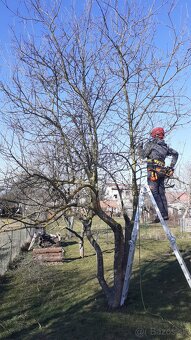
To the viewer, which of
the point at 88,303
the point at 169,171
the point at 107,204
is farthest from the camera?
the point at 88,303

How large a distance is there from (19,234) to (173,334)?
14562 millimetres

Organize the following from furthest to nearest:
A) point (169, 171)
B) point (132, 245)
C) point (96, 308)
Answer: point (96, 308) → point (132, 245) → point (169, 171)

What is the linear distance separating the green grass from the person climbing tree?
4.70 ft

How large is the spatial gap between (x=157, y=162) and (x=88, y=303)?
157 inches

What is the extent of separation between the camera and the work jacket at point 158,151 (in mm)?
6148

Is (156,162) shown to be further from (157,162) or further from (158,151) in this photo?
(158,151)

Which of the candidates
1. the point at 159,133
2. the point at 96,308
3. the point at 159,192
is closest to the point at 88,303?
the point at 96,308

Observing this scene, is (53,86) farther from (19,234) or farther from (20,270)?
(19,234)

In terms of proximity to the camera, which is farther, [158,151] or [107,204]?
[107,204]

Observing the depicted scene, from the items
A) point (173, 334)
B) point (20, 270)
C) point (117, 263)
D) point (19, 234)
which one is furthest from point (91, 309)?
point (19, 234)

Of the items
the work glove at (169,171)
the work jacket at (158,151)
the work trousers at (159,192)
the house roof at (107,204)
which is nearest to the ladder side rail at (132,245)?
the work trousers at (159,192)

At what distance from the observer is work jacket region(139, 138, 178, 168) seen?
6.15m

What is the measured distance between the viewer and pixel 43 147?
686 cm

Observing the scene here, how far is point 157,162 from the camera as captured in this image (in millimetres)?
6086
